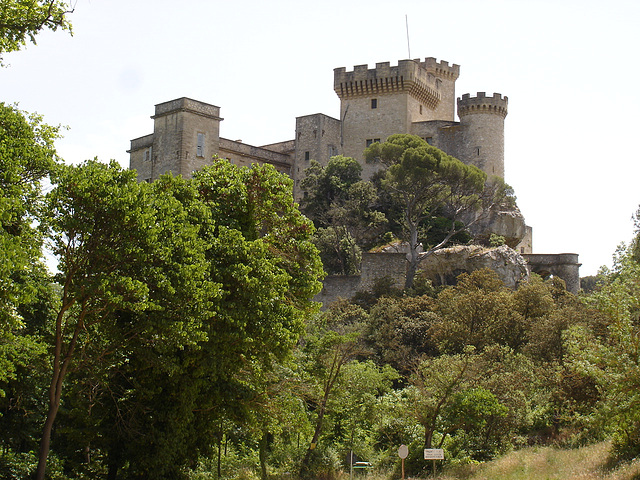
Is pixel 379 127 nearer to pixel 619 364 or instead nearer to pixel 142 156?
pixel 142 156

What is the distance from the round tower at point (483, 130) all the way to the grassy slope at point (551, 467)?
1200 inches

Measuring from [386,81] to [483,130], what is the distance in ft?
23.9

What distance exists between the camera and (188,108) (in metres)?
50.5

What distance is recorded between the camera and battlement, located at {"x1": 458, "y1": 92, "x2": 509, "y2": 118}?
56031 mm

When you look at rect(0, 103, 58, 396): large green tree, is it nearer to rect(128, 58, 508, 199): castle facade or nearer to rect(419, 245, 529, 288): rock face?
rect(419, 245, 529, 288): rock face

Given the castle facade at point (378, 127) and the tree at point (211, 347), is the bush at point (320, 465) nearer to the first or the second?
the tree at point (211, 347)

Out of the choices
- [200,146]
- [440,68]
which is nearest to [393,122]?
[440,68]

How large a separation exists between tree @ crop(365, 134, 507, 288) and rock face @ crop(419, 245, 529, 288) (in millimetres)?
608

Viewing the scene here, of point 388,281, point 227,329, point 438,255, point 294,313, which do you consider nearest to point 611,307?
point 294,313

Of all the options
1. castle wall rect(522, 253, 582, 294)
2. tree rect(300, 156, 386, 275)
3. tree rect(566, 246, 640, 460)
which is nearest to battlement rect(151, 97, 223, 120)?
tree rect(300, 156, 386, 275)

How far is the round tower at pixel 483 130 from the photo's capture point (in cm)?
5500

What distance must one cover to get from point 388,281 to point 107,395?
78.1 feet

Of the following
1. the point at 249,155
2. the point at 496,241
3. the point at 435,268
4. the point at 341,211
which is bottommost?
the point at 435,268

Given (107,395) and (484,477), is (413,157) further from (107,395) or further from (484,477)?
(107,395)
